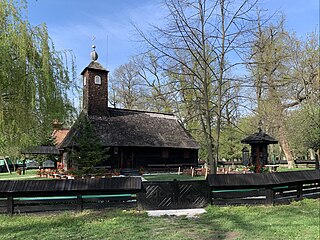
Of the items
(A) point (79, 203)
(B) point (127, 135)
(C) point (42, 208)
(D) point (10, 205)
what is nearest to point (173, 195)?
(A) point (79, 203)

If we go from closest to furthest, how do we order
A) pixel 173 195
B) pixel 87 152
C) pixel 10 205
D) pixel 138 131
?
pixel 10 205 → pixel 173 195 → pixel 87 152 → pixel 138 131

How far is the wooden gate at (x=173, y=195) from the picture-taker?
892cm

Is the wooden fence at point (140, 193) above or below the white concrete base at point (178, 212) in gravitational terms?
above

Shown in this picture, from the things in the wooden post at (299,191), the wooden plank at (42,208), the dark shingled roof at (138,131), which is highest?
the dark shingled roof at (138,131)

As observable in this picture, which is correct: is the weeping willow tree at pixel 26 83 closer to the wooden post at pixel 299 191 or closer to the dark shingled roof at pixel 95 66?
the wooden post at pixel 299 191

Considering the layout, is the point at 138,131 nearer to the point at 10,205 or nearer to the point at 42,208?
the point at 42,208

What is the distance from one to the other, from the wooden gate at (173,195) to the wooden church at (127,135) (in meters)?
13.5

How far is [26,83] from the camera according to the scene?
8.63m

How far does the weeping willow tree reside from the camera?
328 inches

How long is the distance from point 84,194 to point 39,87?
3.55 meters

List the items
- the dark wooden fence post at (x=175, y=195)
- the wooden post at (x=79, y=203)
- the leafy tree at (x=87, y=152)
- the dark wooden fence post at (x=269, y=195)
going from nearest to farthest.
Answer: the wooden post at (x=79, y=203)
the dark wooden fence post at (x=175, y=195)
the dark wooden fence post at (x=269, y=195)
the leafy tree at (x=87, y=152)

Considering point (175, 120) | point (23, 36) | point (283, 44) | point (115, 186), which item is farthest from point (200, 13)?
point (175, 120)

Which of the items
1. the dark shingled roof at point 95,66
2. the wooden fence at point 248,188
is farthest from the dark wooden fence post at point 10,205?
the dark shingled roof at point 95,66

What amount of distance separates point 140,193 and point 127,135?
1513 centimetres
